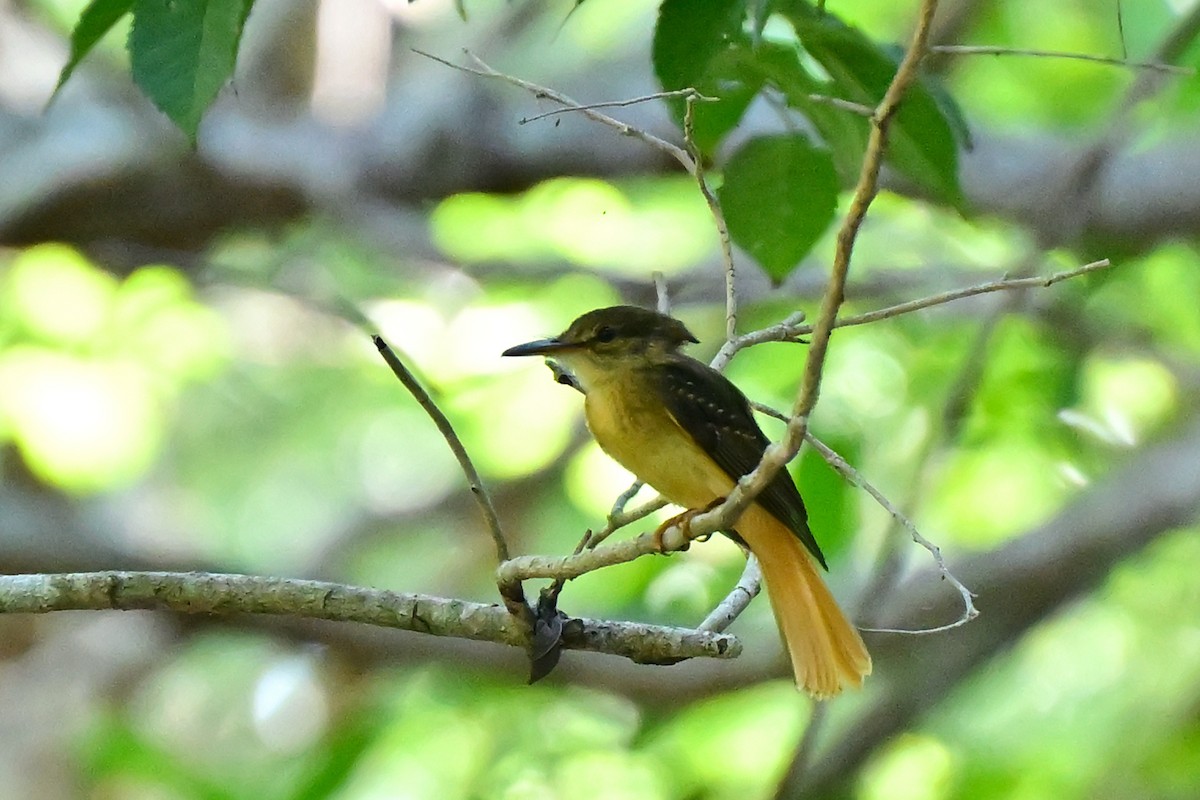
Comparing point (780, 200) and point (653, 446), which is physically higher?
point (780, 200)

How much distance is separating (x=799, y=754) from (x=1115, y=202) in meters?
2.68

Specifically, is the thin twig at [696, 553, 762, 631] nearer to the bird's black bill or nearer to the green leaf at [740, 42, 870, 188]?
the bird's black bill

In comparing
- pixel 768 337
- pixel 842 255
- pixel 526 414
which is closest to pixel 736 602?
pixel 768 337

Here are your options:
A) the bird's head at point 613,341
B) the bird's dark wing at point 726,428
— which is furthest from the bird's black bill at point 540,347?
→ the bird's dark wing at point 726,428

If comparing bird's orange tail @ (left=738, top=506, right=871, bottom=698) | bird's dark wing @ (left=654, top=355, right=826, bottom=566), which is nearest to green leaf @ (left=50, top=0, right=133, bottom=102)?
bird's dark wing @ (left=654, top=355, right=826, bottom=566)

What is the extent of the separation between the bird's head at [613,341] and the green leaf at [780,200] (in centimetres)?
105

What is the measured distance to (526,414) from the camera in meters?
6.04

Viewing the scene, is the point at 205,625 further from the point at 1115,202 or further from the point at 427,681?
the point at 1115,202

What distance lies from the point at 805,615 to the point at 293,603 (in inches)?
53.2

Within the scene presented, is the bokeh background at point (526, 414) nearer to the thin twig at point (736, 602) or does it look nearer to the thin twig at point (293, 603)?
the thin twig at point (736, 602)

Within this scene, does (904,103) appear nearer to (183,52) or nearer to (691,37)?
(691,37)

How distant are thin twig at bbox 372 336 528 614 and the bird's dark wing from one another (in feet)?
2.82

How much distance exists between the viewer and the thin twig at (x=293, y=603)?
223 centimetres

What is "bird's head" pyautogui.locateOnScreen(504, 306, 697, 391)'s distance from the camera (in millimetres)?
3275
